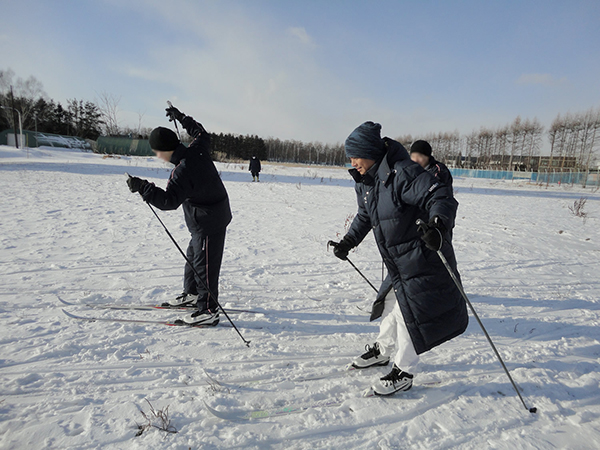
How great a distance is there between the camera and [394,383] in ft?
7.50

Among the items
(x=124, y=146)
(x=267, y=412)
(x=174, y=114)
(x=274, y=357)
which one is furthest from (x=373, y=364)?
(x=124, y=146)

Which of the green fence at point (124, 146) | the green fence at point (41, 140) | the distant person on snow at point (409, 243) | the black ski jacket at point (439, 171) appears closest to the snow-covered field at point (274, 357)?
the distant person on snow at point (409, 243)

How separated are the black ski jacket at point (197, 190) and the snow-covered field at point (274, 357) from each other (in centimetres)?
110

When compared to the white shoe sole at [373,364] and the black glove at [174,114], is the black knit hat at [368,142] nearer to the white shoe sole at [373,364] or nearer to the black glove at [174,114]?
the white shoe sole at [373,364]

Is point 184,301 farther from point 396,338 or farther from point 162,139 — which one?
point 396,338

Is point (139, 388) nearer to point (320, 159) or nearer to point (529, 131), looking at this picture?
point (529, 131)

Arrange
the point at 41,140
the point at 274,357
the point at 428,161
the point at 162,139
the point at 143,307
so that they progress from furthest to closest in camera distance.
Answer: the point at 41,140, the point at 428,161, the point at 143,307, the point at 162,139, the point at 274,357

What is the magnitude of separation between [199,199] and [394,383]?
7.59ft

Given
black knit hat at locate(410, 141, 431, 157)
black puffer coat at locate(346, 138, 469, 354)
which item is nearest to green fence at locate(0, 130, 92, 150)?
black knit hat at locate(410, 141, 431, 157)

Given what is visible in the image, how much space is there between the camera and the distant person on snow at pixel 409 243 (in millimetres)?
1973

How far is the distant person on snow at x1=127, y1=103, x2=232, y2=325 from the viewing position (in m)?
2.83

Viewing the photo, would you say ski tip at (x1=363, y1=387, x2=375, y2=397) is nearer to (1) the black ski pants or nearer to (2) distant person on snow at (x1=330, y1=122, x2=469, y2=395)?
(2) distant person on snow at (x1=330, y1=122, x2=469, y2=395)

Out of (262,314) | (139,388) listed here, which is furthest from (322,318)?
(139,388)

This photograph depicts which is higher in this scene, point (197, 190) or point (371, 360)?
point (197, 190)
